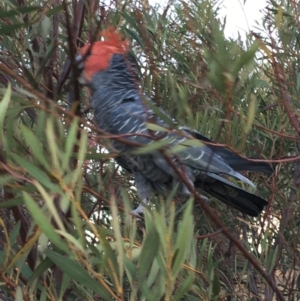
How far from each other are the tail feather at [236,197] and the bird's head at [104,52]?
0.90 feet

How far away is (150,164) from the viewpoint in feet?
3.10

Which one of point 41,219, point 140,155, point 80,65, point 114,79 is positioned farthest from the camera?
point 114,79

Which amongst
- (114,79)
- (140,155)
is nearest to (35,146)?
(140,155)

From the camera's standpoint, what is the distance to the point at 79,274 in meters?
0.37

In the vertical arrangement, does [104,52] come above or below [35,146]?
above

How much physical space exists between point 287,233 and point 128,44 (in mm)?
517

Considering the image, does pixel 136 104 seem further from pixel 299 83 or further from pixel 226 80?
pixel 226 80

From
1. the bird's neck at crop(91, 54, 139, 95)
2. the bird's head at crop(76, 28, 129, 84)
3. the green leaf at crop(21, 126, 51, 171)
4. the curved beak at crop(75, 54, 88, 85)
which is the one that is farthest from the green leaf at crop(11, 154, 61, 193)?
the bird's neck at crop(91, 54, 139, 95)

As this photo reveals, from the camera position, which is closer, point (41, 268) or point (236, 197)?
point (41, 268)

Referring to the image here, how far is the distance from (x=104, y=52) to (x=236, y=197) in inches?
13.9

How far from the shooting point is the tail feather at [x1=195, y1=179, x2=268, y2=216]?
896mm

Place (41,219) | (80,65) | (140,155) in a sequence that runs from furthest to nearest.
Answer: (140,155), (80,65), (41,219)

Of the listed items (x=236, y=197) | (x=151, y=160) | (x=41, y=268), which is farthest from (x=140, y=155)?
(x=41, y=268)

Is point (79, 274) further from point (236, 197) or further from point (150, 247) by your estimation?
point (236, 197)
